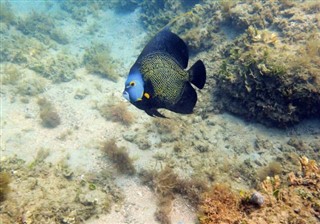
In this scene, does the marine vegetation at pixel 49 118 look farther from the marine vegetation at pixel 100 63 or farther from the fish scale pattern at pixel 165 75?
the fish scale pattern at pixel 165 75

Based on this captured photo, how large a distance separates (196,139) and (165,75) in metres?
3.00

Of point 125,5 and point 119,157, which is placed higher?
point 125,5

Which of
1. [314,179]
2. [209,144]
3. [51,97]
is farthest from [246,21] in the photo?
[51,97]

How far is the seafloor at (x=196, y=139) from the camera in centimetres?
365

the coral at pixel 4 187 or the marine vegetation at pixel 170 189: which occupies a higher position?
the coral at pixel 4 187

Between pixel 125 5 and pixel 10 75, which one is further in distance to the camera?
pixel 125 5

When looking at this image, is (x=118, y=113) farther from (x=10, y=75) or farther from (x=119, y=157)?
(x=10, y=75)

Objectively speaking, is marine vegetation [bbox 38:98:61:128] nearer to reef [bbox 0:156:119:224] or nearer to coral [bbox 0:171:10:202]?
reef [bbox 0:156:119:224]

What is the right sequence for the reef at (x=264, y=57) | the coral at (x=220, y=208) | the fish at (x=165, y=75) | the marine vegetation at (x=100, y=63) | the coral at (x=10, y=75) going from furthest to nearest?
the marine vegetation at (x=100, y=63) < the coral at (x=10, y=75) < the reef at (x=264, y=57) < the coral at (x=220, y=208) < the fish at (x=165, y=75)

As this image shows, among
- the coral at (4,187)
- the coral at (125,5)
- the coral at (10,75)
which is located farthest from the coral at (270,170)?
the coral at (125,5)

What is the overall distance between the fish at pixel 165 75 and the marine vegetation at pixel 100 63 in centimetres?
656

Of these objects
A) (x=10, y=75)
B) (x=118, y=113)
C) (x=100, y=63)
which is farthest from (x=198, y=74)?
(x=10, y=75)

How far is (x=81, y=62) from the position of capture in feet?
34.1

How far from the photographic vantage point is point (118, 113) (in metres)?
→ 7.00
